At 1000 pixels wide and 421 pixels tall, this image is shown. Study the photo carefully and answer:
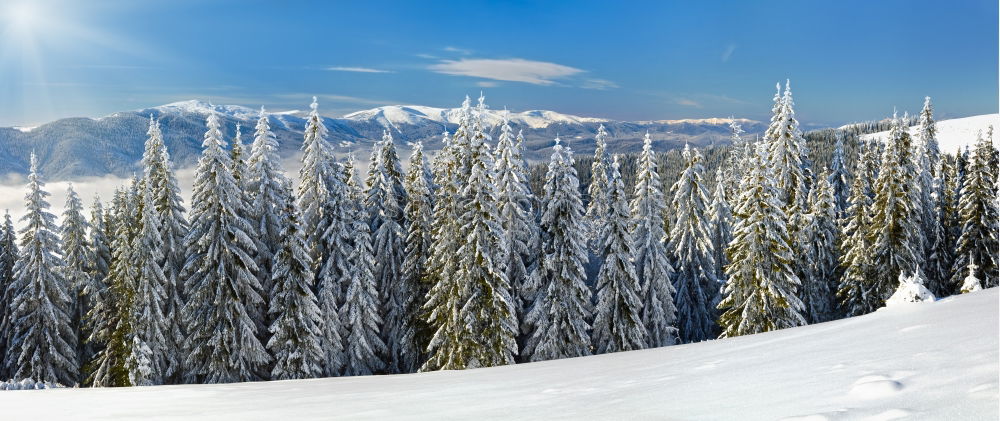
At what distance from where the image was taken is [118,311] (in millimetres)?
31562

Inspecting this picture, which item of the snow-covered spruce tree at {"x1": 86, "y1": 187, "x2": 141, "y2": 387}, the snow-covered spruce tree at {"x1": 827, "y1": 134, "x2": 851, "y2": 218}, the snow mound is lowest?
the snow-covered spruce tree at {"x1": 86, "y1": 187, "x2": 141, "y2": 387}

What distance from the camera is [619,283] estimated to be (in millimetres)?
32562

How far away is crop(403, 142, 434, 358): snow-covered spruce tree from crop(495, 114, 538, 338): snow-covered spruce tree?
184 inches

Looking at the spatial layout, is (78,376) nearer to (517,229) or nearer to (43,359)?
(43,359)

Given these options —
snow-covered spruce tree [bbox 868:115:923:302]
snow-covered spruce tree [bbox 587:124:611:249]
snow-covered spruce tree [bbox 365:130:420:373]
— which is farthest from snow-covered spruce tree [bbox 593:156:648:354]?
snow-covered spruce tree [bbox 868:115:923:302]

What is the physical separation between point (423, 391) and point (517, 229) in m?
24.8

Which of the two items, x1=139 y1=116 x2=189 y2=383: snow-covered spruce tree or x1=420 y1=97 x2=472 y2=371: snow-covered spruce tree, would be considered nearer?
x1=420 y1=97 x2=472 y2=371: snow-covered spruce tree

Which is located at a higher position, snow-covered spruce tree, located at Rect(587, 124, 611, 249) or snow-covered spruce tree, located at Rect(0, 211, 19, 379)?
snow-covered spruce tree, located at Rect(587, 124, 611, 249)

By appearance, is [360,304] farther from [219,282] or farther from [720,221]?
[720,221]

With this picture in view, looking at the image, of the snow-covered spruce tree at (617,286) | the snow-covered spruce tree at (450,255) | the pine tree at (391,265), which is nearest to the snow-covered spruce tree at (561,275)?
the snow-covered spruce tree at (617,286)

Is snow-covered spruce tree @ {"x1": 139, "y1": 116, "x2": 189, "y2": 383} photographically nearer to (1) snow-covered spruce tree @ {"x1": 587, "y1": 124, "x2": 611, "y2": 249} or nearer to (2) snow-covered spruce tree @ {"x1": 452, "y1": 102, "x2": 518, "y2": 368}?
(2) snow-covered spruce tree @ {"x1": 452, "y1": 102, "x2": 518, "y2": 368}

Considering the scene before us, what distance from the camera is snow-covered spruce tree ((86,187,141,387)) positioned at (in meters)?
29.4

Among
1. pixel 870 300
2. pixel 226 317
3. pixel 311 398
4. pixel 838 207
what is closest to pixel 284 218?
pixel 226 317

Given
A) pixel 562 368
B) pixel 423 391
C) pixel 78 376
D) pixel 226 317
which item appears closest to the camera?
pixel 423 391
